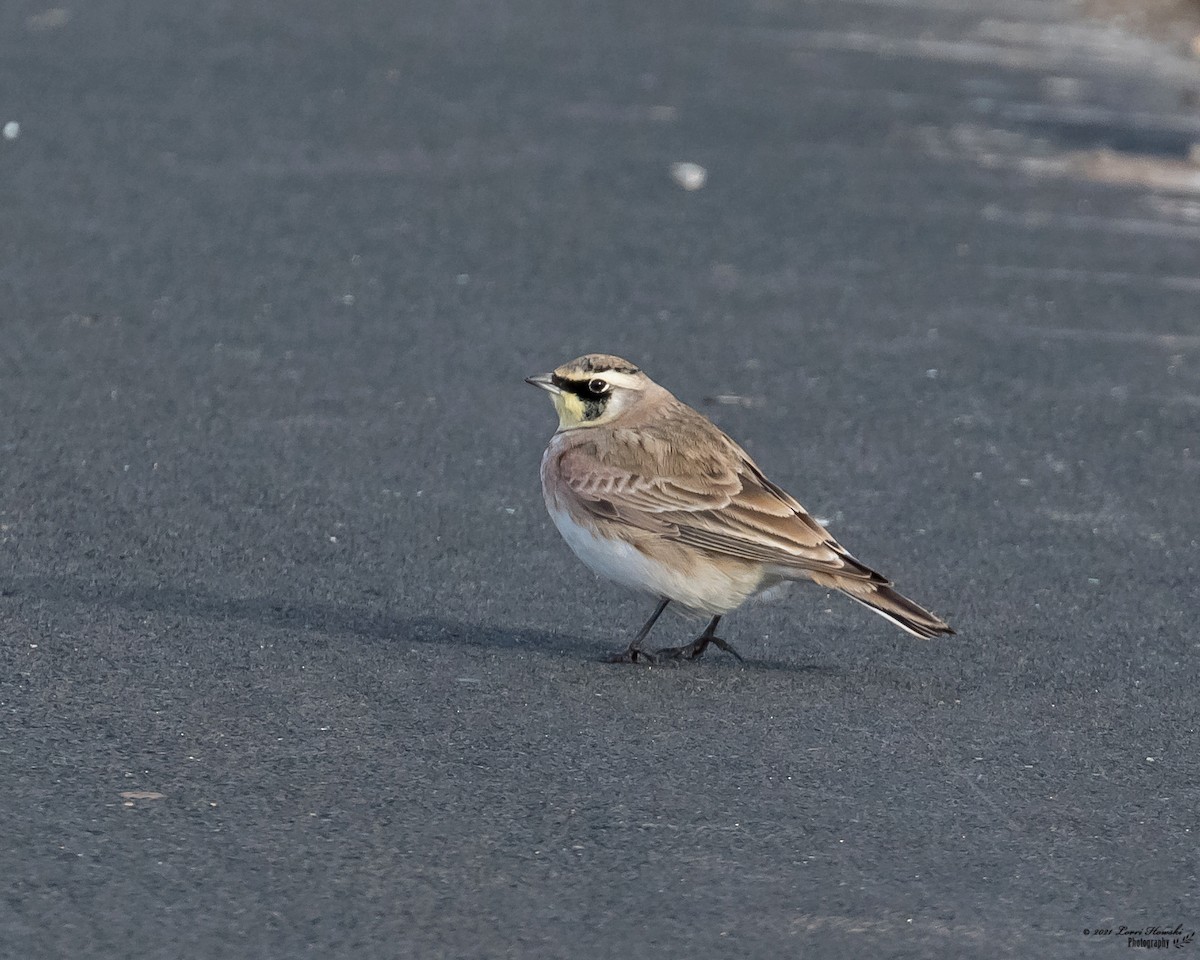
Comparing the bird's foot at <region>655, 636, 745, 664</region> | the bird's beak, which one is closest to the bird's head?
the bird's beak

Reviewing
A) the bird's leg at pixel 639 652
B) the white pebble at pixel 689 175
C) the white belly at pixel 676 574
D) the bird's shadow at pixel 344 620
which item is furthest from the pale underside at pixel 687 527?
the white pebble at pixel 689 175

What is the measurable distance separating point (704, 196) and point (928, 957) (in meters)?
10.3

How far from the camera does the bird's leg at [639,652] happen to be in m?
6.45

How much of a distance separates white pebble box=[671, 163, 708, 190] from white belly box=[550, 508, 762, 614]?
8.40 meters

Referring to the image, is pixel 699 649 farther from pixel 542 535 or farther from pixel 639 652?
pixel 542 535

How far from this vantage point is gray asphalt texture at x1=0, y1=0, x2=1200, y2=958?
4.80m

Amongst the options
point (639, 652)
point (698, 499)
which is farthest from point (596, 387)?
point (639, 652)

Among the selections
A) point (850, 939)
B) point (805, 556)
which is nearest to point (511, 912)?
point (850, 939)

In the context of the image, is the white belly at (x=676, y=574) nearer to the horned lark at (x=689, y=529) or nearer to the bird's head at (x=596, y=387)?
the horned lark at (x=689, y=529)

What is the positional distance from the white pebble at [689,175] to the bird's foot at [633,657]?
331 inches

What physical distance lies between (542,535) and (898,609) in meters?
1.84

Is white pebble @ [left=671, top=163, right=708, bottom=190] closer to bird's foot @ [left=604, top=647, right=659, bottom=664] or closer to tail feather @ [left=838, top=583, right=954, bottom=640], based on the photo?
bird's foot @ [left=604, top=647, right=659, bottom=664]

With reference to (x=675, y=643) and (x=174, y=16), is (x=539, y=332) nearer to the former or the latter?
(x=675, y=643)

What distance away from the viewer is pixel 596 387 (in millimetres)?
6805
